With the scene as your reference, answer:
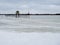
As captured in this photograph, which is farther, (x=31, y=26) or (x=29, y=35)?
(x=31, y=26)

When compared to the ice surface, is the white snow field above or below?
above

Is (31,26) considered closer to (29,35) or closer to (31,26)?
(31,26)

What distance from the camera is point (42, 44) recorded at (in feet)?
18.2

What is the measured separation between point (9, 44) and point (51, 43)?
71.9 inches

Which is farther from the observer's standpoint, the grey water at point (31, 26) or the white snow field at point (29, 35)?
the grey water at point (31, 26)

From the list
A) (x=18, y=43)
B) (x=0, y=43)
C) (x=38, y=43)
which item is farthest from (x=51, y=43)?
(x=0, y=43)

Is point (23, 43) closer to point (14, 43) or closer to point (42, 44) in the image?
point (14, 43)

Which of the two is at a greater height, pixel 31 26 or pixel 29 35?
pixel 29 35

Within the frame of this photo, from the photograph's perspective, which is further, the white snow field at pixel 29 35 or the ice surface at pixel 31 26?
the ice surface at pixel 31 26

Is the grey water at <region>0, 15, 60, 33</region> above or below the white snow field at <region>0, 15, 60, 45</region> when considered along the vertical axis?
below

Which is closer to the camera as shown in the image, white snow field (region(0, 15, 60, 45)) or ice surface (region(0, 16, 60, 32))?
white snow field (region(0, 15, 60, 45))

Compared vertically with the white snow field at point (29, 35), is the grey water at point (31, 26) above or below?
below

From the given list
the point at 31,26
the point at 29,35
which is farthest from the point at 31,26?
the point at 29,35

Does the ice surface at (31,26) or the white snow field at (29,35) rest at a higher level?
the white snow field at (29,35)
